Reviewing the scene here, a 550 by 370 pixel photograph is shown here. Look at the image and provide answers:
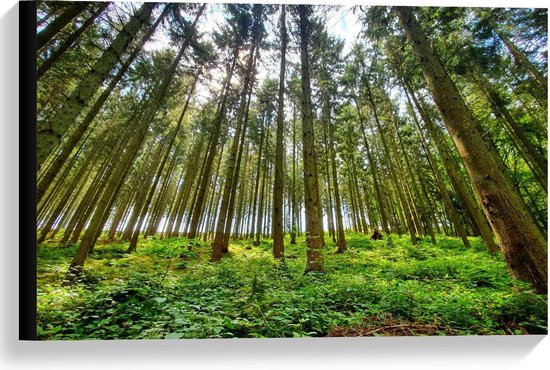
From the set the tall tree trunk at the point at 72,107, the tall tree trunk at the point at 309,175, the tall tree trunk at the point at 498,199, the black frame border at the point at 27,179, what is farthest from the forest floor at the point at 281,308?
the tall tree trunk at the point at 72,107

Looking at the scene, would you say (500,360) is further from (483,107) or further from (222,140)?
(222,140)

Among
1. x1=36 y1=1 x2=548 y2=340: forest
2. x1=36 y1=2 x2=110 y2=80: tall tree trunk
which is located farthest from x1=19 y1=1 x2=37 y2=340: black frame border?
x1=36 y1=2 x2=110 y2=80: tall tree trunk

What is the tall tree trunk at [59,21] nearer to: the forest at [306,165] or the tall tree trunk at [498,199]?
the forest at [306,165]

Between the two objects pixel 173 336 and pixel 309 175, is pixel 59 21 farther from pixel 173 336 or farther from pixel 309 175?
pixel 309 175

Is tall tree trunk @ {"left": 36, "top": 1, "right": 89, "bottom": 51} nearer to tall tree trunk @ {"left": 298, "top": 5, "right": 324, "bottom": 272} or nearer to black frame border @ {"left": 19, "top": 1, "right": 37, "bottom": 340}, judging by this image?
black frame border @ {"left": 19, "top": 1, "right": 37, "bottom": 340}

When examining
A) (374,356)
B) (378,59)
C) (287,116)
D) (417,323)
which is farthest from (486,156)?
(287,116)

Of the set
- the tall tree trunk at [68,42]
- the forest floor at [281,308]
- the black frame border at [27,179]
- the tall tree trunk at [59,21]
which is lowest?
the forest floor at [281,308]

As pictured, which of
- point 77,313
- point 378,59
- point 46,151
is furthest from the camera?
point 378,59

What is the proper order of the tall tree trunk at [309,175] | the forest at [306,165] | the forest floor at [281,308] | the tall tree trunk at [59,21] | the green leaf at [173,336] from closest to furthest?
A: the green leaf at [173,336] → the forest floor at [281,308] → the forest at [306,165] → the tall tree trunk at [59,21] → the tall tree trunk at [309,175]

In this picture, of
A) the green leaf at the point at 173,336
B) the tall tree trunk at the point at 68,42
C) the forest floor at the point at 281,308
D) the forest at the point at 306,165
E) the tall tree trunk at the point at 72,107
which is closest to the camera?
the tall tree trunk at the point at 72,107

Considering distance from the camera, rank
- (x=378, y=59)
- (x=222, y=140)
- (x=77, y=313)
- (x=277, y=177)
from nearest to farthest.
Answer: (x=77, y=313) < (x=277, y=177) < (x=378, y=59) < (x=222, y=140)

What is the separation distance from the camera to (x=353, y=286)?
3623 millimetres

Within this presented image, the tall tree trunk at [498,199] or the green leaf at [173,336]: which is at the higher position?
the tall tree trunk at [498,199]

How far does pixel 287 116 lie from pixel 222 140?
3.58m
